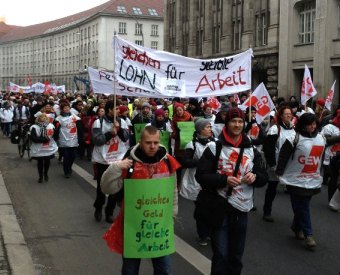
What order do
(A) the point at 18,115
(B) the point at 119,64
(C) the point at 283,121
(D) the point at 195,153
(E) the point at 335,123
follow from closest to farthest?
(D) the point at 195,153
(C) the point at 283,121
(B) the point at 119,64
(E) the point at 335,123
(A) the point at 18,115

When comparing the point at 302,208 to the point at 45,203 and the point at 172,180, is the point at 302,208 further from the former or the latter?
the point at 45,203

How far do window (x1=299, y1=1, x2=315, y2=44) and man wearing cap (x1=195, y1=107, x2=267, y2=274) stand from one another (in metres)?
24.3

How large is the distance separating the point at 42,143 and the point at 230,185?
23.6 ft

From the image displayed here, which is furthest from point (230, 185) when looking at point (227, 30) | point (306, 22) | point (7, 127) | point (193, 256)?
point (227, 30)

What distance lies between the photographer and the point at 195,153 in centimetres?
686

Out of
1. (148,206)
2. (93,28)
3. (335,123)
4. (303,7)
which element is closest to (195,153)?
(148,206)

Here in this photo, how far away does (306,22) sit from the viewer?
27.9m

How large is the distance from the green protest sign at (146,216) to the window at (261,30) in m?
29.1

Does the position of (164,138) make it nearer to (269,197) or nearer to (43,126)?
(269,197)

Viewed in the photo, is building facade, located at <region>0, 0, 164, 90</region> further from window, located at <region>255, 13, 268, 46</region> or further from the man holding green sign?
the man holding green sign

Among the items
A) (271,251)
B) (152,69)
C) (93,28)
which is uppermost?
(93,28)

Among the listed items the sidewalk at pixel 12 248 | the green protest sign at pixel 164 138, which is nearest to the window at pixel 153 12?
the green protest sign at pixel 164 138

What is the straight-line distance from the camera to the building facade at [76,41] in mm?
84688

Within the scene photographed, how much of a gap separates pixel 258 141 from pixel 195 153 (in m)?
2.30
